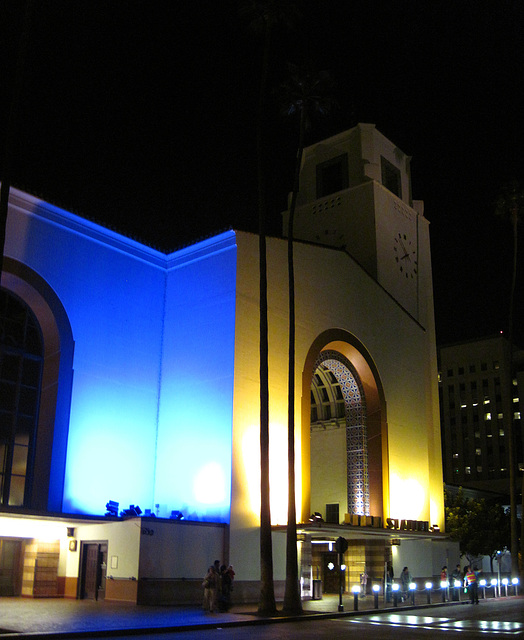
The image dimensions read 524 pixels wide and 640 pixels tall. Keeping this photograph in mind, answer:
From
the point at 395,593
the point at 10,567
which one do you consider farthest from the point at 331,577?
the point at 10,567

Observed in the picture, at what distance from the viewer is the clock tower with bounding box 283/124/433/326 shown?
131ft

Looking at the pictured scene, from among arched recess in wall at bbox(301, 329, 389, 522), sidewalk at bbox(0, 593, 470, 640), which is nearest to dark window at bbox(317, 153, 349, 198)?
arched recess in wall at bbox(301, 329, 389, 522)

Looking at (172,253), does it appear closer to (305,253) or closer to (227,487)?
(305,253)

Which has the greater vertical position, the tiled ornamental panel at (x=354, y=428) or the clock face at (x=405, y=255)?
the clock face at (x=405, y=255)

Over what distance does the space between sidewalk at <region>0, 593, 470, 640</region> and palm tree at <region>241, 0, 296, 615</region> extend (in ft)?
6.95

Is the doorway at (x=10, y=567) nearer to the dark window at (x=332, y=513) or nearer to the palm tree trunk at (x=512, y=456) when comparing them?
the dark window at (x=332, y=513)

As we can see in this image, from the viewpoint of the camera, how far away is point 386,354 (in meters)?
36.4

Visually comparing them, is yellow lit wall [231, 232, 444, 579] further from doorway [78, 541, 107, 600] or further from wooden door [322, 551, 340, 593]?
doorway [78, 541, 107, 600]

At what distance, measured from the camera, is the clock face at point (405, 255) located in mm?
41062

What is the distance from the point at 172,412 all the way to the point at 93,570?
21.8ft

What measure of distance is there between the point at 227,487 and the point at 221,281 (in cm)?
816

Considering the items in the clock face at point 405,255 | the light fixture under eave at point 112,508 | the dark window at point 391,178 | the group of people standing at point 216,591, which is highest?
the dark window at point 391,178

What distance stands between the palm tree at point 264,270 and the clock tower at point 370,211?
14.7 meters

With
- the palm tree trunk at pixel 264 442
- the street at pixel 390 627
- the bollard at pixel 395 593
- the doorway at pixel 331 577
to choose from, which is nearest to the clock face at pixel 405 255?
the doorway at pixel 331 577
